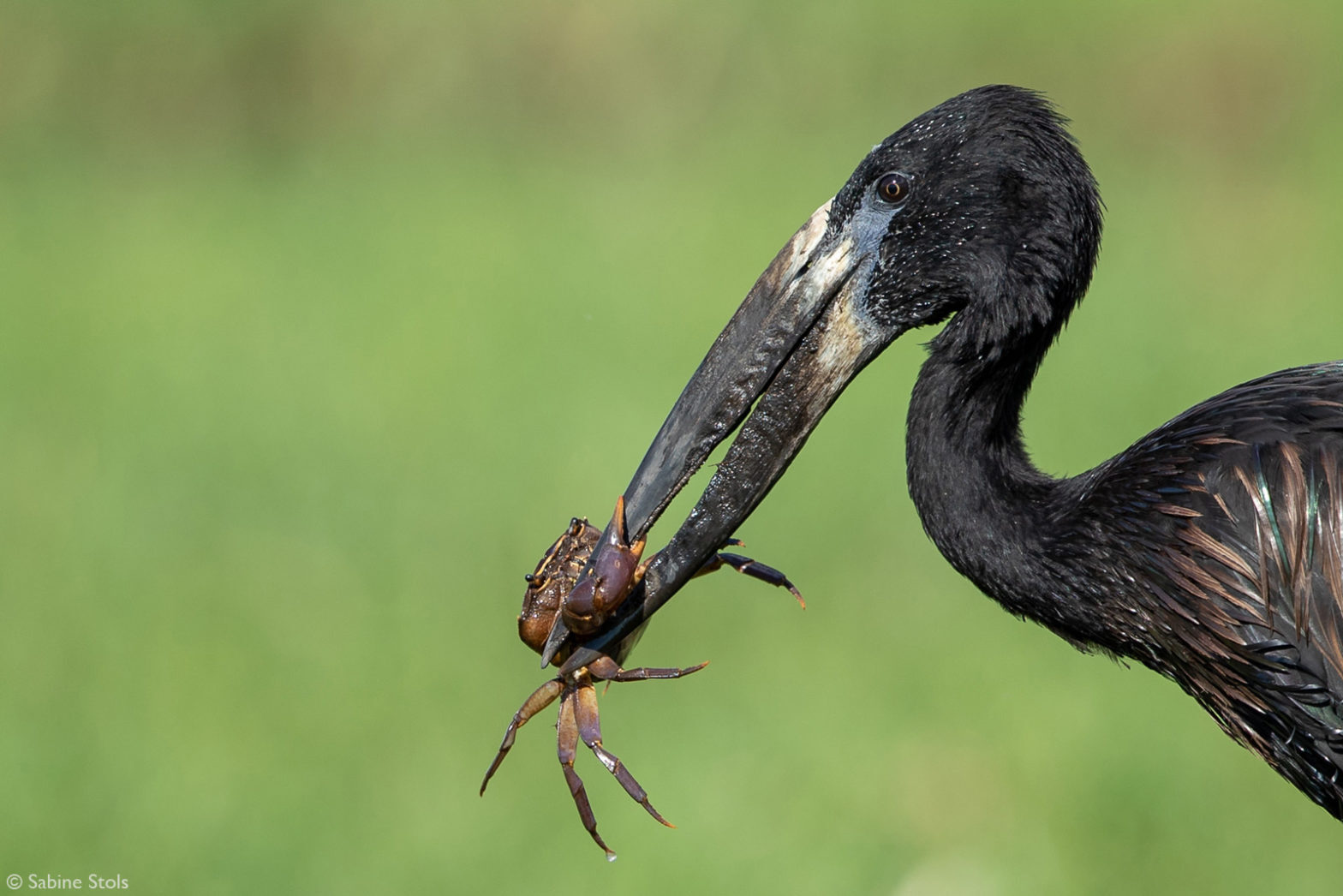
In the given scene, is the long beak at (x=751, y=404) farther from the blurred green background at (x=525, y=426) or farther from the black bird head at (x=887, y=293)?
the blurred green background at (x=525, y=426)

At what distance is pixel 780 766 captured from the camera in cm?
957

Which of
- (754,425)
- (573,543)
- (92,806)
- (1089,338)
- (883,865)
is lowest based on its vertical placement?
(92,806)

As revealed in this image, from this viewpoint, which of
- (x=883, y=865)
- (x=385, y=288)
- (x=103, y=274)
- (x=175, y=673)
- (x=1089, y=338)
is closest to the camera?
(x=883, y=865)

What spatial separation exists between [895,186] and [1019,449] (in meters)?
0.84

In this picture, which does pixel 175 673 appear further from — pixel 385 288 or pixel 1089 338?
pixel 1089 338

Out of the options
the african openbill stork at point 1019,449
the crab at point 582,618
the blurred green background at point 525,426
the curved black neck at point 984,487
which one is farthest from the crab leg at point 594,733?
the blurred green background at point 525,426

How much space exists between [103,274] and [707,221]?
18.1ft

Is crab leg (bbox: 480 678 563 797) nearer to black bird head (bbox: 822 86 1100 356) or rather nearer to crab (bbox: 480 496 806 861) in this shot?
crab (bbox: 480 496 806 861)

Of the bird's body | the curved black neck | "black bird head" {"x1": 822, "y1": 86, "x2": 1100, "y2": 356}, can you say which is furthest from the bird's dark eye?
the bird's body

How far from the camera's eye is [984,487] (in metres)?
5.13

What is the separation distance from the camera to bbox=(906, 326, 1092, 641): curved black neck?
5.10m

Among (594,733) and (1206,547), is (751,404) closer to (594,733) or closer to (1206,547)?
(594,733)

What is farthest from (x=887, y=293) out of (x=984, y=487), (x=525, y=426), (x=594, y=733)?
(x=525, y=426)

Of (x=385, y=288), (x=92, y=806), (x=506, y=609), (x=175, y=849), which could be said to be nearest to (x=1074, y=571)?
(x=175, y=849)
